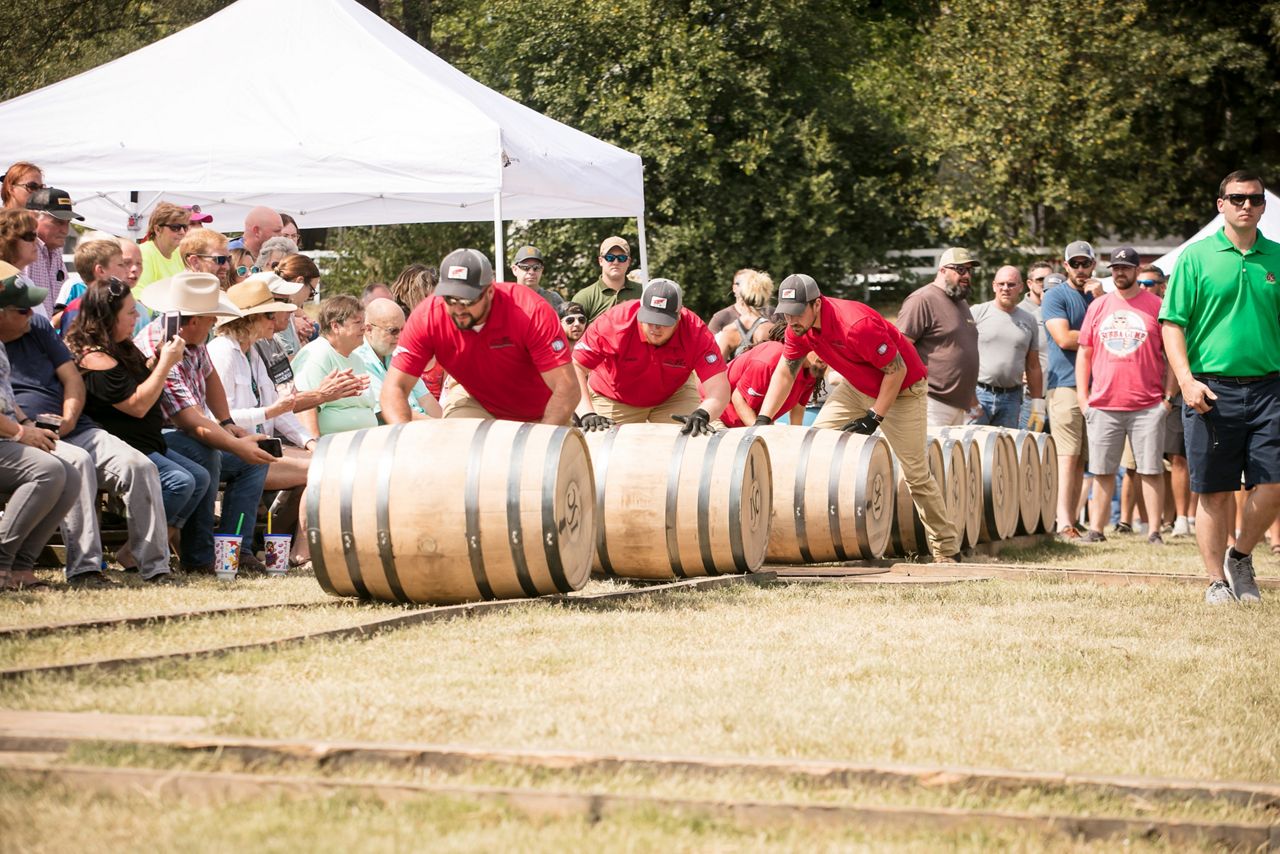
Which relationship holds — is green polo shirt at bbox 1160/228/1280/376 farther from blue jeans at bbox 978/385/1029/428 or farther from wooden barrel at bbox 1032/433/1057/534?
blue jeans at bbox 978/385/1029/428

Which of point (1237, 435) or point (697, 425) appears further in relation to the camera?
point (697, 425)

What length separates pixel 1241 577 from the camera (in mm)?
8711

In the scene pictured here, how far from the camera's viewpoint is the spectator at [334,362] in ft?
34.1

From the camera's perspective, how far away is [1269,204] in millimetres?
18734

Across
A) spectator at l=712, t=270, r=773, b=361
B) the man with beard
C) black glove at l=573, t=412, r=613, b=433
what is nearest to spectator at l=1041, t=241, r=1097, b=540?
the man with beard

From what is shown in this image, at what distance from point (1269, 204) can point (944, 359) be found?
797 cm

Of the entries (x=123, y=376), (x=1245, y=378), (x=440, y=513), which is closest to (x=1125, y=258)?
(x=1245, y=378)

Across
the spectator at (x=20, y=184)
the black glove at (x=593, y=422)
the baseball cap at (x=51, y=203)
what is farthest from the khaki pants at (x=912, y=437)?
the spectator at (x=20, y=184)

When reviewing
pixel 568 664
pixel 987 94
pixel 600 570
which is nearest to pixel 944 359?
pixel 600 570

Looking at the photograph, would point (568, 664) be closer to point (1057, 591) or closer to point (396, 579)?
point (396, 579)

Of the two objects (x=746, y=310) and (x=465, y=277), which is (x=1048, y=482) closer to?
(x=746, y=310)

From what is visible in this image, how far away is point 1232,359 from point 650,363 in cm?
333

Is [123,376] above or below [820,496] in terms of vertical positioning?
above

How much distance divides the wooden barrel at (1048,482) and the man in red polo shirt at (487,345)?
20.7ft
